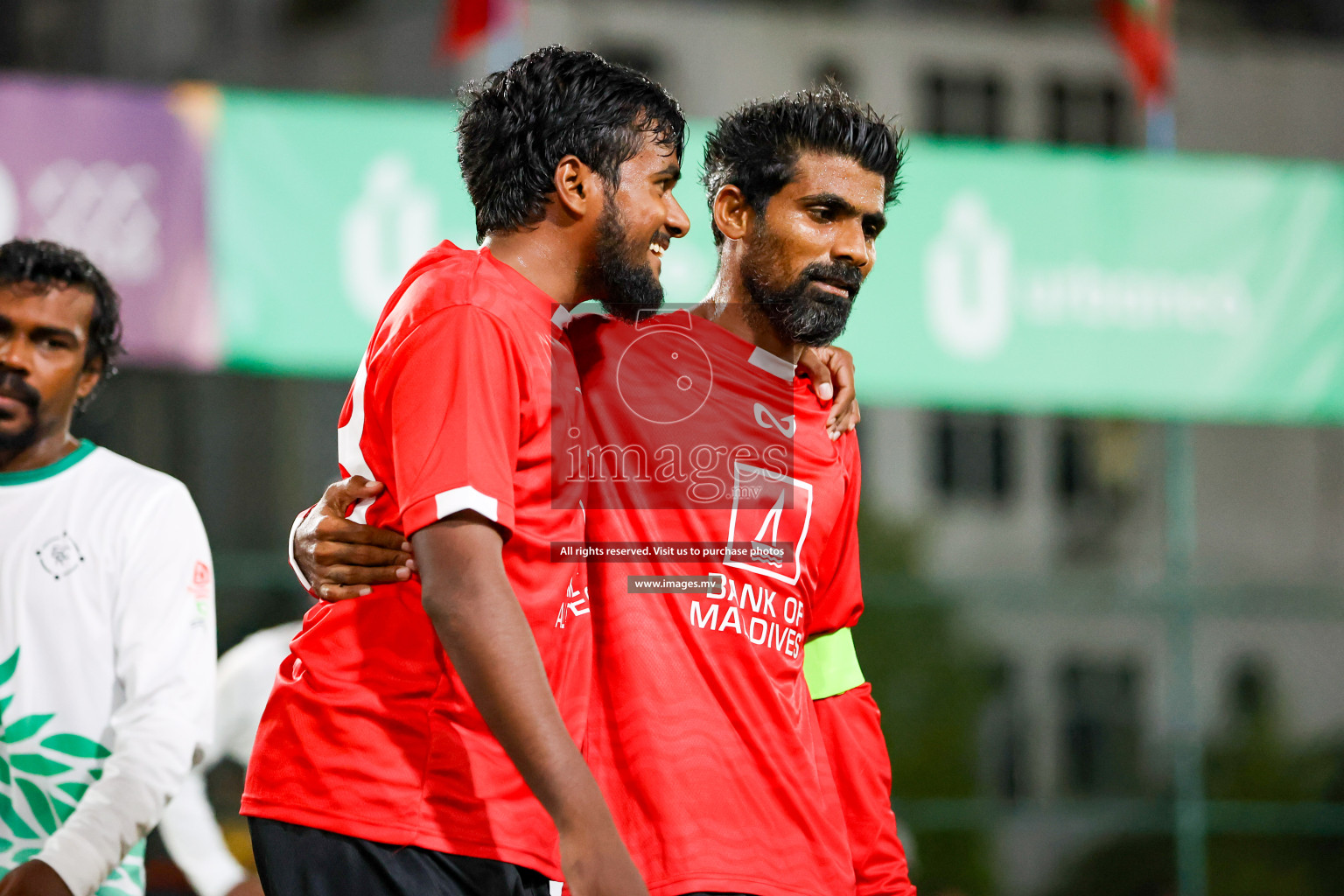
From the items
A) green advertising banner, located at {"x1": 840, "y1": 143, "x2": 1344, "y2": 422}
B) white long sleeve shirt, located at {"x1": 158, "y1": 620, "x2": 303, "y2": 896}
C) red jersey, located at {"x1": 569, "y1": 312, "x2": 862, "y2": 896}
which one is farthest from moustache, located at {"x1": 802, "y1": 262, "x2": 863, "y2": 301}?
green advertising banner, located at {"x1": 840, "y1": 143, "x2": 1344, "y2": 422}

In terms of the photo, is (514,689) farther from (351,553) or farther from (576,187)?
(576,187)

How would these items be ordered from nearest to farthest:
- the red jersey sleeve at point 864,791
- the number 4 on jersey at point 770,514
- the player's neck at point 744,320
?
the number 4 on jersey at point 770,514
the red jersey sleeve at point 864,791
the player's neck at point 744,320

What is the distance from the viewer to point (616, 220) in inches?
83.8

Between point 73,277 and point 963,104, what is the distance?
27662mm

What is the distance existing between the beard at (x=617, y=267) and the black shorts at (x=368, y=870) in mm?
763

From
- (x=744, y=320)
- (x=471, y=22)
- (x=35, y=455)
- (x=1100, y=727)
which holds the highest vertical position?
(x=471, y=22)

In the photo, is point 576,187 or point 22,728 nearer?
point 576,187

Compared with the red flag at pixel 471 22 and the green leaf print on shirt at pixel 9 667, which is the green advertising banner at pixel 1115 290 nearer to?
the red flag at pixel 471 22

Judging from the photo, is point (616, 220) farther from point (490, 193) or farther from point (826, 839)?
point (826, 839)

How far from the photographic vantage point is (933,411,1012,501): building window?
28.4 meters

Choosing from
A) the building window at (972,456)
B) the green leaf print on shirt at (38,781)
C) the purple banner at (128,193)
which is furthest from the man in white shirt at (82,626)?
the building window at (972,456)

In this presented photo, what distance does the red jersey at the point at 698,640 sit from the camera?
232 centimetres

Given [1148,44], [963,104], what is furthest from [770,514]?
[963,104]

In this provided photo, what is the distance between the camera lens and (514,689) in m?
1.75
